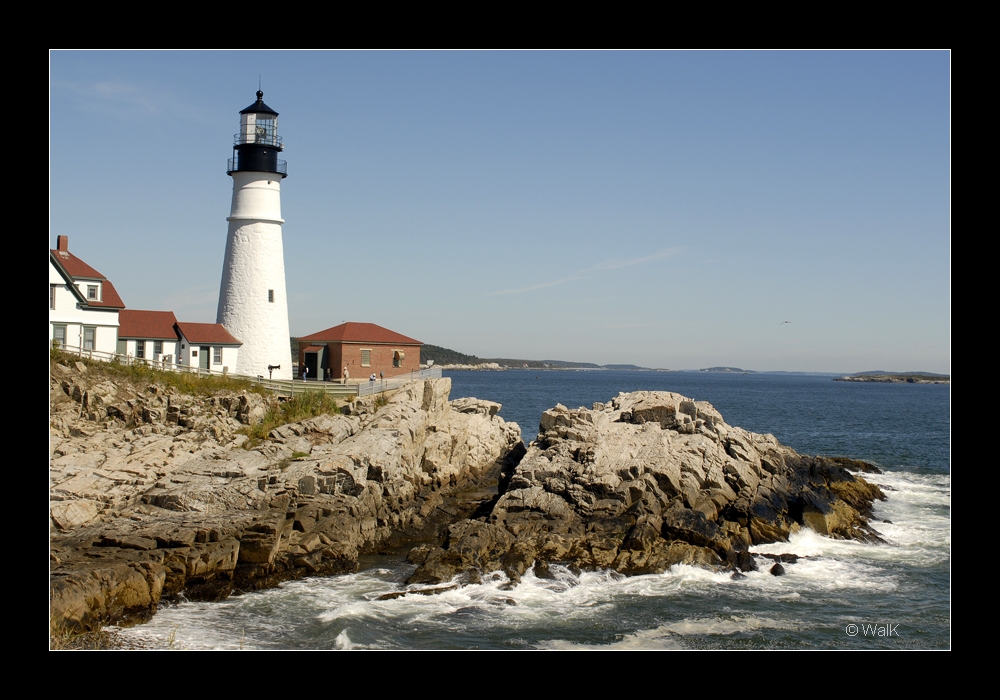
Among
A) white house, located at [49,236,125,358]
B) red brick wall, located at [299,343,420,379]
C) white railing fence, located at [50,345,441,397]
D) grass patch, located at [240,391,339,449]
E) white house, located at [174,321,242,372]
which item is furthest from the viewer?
red brick wall, located at [299,343,420,379]

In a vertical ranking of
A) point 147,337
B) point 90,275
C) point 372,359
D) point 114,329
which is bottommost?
point 372,359

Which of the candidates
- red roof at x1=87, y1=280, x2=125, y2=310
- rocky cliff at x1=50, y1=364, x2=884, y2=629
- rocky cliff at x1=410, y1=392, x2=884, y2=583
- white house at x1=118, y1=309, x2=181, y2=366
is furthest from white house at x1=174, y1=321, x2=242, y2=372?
rocky cliff at x1=410, y1=392, x2=884, y2=583

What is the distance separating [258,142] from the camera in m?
29.9

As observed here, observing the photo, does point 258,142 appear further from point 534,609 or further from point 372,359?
point 534,609

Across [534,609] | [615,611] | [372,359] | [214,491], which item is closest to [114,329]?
[372,359]

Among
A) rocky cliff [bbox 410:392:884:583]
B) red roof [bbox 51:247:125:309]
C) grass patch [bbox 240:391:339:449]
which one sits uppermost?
red roof [bbox 51:247:125:309]

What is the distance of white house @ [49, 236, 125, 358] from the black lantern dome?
246 inches

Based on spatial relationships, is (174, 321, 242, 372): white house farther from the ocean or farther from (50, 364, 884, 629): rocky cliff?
the ocean

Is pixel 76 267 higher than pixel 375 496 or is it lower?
higher

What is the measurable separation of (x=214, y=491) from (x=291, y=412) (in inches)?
246

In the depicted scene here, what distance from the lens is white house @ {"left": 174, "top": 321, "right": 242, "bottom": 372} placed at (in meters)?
29.2

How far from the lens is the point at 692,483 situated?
2038 centimetres

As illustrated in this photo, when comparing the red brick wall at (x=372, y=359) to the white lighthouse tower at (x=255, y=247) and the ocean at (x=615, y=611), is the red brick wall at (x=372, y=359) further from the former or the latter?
the ocean at (x=615, y=611)

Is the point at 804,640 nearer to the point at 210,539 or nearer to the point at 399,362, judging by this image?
the point at 210,539
